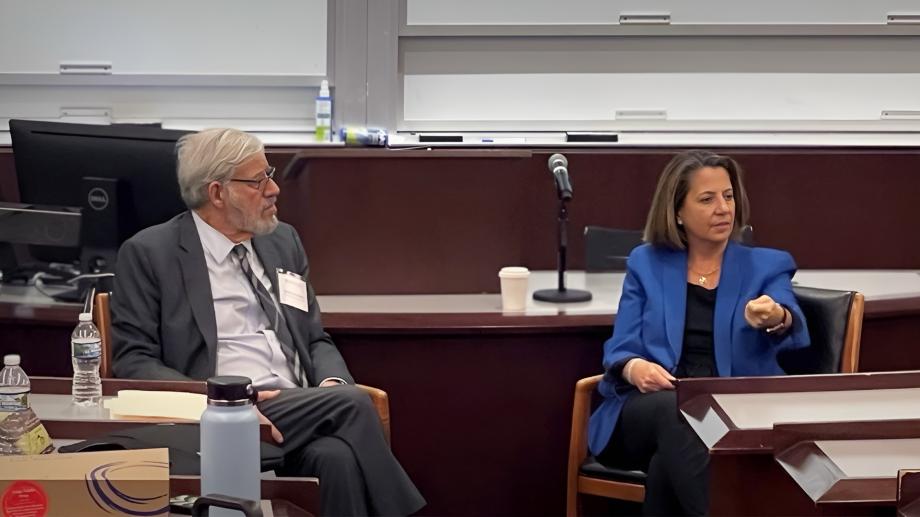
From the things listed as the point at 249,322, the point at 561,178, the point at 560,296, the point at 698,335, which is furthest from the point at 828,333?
the point at 249,322

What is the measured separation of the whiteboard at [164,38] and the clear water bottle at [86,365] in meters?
2.64

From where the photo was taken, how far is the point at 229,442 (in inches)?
59.6

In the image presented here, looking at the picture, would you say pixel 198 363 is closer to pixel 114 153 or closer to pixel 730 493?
pixel 114 153

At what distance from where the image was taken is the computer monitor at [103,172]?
3424 millimetres

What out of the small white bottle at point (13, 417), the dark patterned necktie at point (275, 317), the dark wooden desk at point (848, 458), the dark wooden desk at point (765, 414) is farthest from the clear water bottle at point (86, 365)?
the dark wooden desk at point (848, 458)

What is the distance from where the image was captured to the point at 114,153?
135 inches

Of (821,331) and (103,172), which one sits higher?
(103,172)

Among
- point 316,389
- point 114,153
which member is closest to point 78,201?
point 114,153

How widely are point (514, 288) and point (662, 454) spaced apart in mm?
770

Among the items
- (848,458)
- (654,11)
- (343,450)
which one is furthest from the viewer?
(654,11)

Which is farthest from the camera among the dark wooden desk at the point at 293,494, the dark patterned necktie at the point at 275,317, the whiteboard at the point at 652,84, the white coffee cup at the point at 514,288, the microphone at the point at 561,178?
the whiteboard at the point at 652,84

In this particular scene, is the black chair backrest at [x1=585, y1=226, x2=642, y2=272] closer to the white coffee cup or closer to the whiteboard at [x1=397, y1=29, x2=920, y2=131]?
the white coffee cup

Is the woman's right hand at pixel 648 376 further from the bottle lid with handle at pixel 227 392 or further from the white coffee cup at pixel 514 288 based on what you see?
the bottle lid with handle at pixel 227 392

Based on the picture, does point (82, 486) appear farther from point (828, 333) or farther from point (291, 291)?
point (828, 333)
